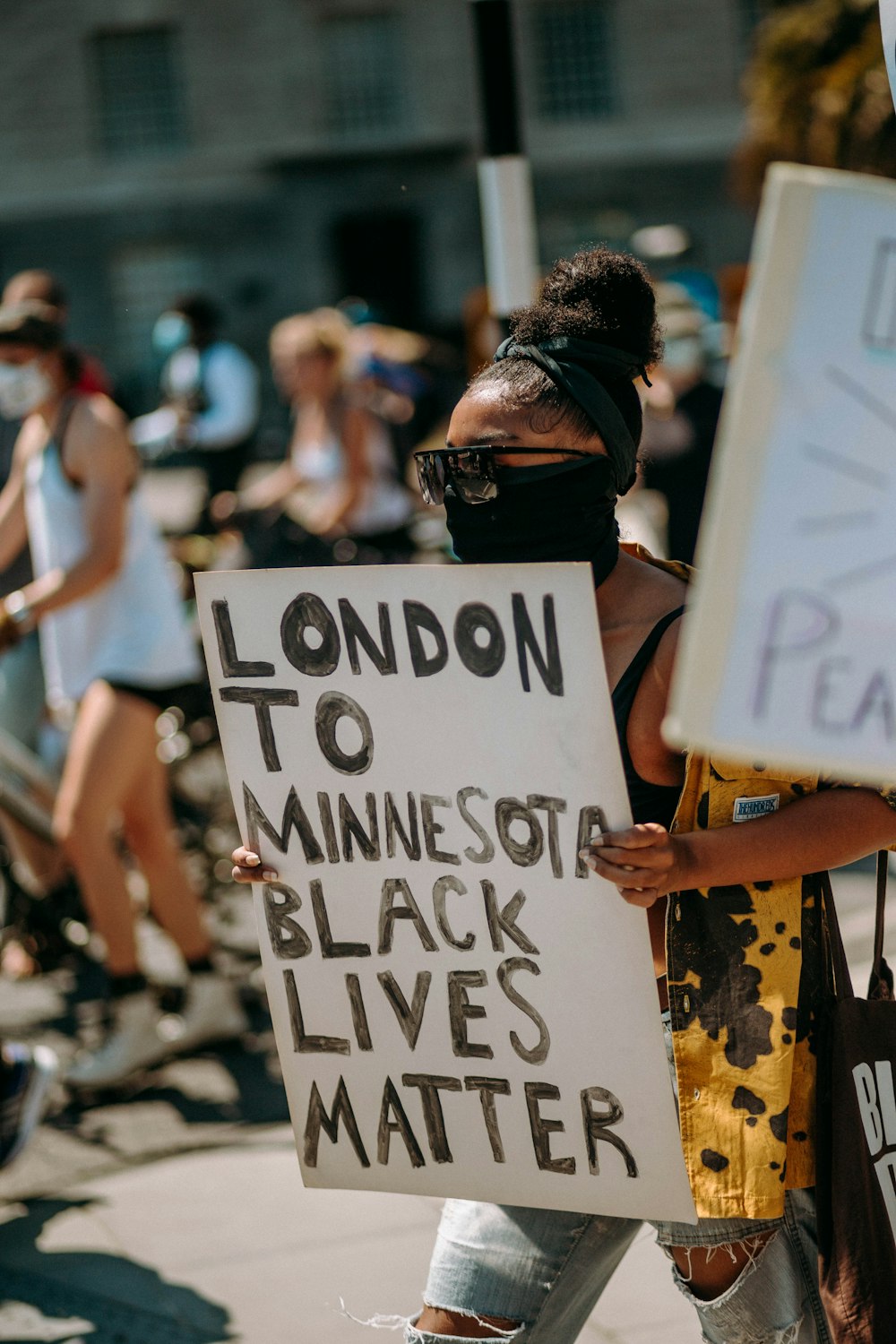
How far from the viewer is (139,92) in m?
29.9

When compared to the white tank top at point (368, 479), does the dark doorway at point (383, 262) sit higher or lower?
lower

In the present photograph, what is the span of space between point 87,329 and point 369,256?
5.47m

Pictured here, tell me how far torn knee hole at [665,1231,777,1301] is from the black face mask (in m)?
0.80

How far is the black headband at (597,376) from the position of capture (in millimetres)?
1907

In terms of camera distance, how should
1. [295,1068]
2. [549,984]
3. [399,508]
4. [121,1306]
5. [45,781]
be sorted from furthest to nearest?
[399,508]
[45,781]
[121,1306]
[295,1068]
[549,984]

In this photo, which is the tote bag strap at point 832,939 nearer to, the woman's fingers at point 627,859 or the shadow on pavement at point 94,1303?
the woman's fingers at point 627,859

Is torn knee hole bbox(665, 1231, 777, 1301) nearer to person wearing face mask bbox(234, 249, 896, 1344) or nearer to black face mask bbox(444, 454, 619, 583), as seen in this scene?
person wearing face mask bbox(234, 249, 896, 1344)

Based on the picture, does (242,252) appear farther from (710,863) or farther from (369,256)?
(710,863)

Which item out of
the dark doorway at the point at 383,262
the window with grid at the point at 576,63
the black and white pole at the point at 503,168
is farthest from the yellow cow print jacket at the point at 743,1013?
the window with grid at the point at 576,63

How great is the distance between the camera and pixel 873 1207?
6.04 ft

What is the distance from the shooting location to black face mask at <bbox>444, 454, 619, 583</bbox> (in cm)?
189

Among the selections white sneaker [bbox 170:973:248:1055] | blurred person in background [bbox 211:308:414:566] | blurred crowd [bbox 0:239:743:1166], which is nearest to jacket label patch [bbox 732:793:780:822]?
blurred crowd [bbox 0:239:743:1166]

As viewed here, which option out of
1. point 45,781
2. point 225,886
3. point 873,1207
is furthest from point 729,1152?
point 225,886

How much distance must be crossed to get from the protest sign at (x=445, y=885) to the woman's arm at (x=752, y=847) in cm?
6
